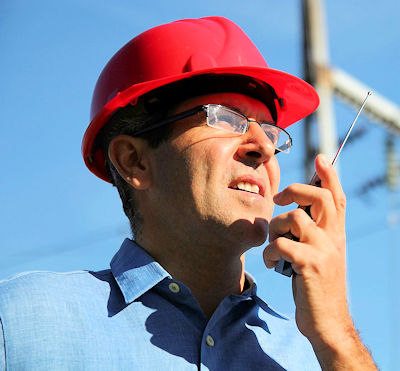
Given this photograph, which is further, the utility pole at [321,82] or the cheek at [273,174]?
the utility pole at [321,82]

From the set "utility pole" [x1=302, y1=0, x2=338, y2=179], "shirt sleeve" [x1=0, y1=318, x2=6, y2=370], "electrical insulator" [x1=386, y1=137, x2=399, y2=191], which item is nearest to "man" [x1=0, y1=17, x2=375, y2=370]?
"shirt sleeve" [x1=0, y1=318, x2=6, y2=370]

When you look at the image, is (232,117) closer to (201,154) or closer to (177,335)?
(201,154)

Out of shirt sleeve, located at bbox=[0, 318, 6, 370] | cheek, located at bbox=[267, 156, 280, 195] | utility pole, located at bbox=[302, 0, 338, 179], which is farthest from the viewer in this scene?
utility pole, located at bbox=[302, 0, 338, 179]

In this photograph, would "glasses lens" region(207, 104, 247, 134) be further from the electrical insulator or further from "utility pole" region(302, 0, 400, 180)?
the electrical insulator

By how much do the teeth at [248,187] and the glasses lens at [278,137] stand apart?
1.17 ft

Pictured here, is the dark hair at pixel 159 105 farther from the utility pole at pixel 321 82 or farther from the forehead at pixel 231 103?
the utility pole at pixel 321 82

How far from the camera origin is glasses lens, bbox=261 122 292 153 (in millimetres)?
3197

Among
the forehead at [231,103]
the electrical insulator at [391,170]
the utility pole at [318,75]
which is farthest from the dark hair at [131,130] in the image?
the electrical insulator at [391,170]

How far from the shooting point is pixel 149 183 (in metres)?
3.16

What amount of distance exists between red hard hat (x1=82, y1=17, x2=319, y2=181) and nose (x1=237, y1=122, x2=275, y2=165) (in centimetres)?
31

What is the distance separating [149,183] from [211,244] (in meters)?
0.45

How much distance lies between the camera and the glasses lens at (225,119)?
9.79ft

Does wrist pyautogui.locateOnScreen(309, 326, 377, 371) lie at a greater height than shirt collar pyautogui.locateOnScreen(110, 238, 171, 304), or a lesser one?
lesser

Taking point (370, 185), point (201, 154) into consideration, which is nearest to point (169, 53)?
point (201, 154)
